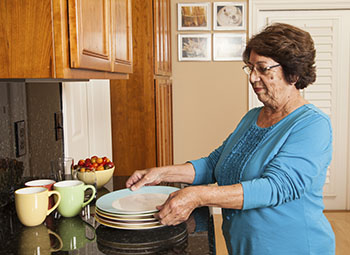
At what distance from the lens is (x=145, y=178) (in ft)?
4.93

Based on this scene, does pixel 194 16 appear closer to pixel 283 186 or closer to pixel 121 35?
pixel 121 35

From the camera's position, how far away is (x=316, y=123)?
4.44 feet

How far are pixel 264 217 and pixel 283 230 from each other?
8 cm

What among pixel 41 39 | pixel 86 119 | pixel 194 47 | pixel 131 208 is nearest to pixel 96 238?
pixel 131 208

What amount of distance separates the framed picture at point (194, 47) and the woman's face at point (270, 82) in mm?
2634

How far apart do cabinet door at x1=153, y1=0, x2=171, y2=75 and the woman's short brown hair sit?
1.51m

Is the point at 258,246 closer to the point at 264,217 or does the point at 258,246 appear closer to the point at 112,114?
the point at 264,217

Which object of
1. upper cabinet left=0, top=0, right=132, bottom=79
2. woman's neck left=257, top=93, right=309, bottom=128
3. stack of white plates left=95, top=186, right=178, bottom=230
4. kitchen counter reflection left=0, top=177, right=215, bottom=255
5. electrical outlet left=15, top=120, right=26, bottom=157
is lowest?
kitchen counter reflection left=0, top=177, right=215, bottom=255

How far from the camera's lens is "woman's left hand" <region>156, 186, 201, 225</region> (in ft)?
3.77

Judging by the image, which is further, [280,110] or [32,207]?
[280,110]

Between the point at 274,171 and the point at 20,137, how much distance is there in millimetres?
Answer: 931

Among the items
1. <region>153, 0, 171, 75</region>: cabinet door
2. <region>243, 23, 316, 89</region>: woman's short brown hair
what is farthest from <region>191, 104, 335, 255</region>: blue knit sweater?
<region>153, 0, 171, 75</region>: cabinet door

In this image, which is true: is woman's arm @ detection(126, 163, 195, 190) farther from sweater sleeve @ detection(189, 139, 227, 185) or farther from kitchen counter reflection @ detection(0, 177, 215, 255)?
kitchen counter reflection @ detection(0, 177, 215, 255)

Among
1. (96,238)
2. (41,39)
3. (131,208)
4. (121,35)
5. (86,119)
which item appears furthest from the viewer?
(86,119)
